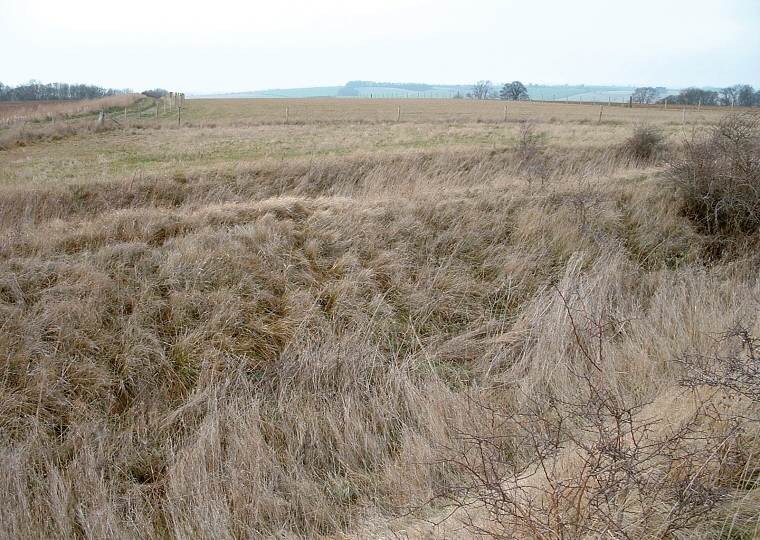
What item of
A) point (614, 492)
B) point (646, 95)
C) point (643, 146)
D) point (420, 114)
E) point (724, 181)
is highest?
point (646, 95)

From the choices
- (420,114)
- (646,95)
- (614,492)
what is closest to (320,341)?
(614,492)

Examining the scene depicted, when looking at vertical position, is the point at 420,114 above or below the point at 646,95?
below

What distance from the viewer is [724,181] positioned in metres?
8.98

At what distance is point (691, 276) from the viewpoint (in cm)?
729

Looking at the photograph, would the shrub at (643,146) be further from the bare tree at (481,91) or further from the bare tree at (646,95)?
the bare tree at (481,91)

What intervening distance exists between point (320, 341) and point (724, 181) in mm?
7414

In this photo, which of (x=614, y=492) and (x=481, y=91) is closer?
(x=614, y=492)

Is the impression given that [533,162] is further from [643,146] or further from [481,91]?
[481,91]

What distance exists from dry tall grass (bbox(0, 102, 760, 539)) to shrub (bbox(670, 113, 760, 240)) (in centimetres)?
48

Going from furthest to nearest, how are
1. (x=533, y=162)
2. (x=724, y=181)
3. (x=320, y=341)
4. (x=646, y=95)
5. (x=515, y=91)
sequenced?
1. (x=515, y=91)
2. (x=646, y=95)
3. (x=533, y=162)
4. (x=724, y=181)
5. (x=320, y=341)

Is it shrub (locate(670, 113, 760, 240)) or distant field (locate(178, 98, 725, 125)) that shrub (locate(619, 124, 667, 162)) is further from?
distant field (locate(178, 98, 725, 125))

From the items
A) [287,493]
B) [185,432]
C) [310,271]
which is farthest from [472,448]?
[310,271]

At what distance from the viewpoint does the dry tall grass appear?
3.79 metres

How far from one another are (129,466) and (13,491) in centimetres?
82
